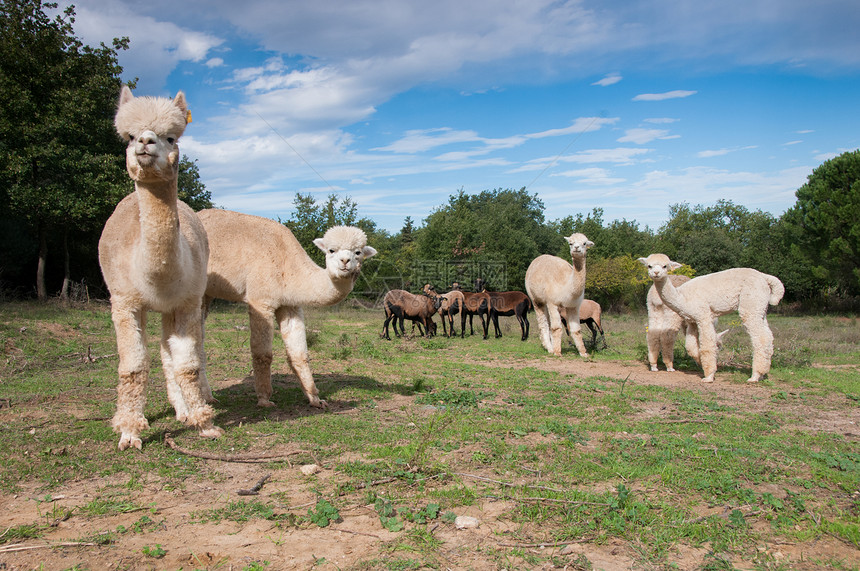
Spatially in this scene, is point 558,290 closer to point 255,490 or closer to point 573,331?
point 573,331

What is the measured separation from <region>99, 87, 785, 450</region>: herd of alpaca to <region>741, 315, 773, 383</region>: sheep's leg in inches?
0.7

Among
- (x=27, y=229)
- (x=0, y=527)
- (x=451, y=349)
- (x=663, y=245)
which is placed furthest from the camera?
(x=663, y=245)

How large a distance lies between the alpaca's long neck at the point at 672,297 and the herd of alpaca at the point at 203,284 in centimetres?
2

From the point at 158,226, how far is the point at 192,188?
24.5 meters

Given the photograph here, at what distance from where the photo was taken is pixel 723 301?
10.0 m

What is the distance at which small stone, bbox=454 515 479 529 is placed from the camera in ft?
11.8

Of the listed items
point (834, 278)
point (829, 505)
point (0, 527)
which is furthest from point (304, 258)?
point (834, 278)

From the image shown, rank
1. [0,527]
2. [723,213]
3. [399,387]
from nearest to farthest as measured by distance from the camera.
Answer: [0,527], [399,387], [723,213]

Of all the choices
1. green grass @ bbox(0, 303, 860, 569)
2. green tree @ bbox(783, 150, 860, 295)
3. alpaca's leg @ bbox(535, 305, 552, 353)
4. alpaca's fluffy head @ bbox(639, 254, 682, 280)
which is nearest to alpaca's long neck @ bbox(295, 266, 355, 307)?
green grass @ bbox(0, 303, 860, 569)

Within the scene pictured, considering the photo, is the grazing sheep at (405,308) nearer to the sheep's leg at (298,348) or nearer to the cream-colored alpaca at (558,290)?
the cream-colored alpaca at (558,290)

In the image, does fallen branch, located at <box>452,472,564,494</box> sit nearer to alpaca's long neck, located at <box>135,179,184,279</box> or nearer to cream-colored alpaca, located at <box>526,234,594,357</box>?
alpaca's long neck, located at <box>135,179,184,279</box>

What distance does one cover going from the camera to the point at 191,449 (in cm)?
513

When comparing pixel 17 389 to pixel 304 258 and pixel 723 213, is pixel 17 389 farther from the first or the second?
pixel 723 213

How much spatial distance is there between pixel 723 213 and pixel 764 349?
65.8 meters
